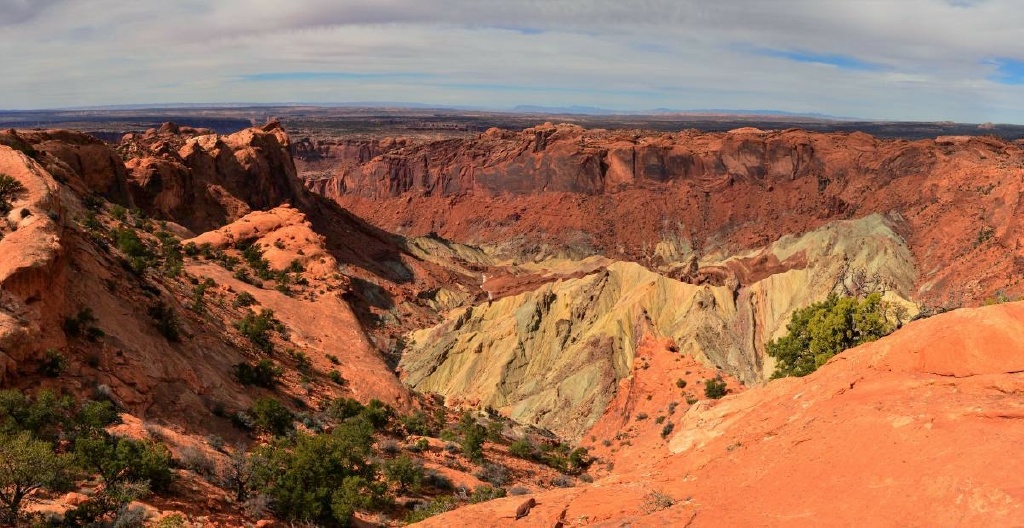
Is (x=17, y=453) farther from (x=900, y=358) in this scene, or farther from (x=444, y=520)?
(x=900, y=358)

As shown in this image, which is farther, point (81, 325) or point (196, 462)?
point (81, 325)

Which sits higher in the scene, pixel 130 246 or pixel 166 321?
pixel 130 246

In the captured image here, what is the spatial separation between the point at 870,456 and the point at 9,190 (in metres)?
28.1

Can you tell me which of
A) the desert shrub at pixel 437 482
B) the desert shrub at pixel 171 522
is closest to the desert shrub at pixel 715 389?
the desert shrub at pixel 437 482

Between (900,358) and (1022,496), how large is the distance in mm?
7157

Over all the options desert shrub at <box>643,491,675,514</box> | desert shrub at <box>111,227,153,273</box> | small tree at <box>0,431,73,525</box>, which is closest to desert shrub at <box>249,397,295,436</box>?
small tree at <box>0,431,73,525</box>

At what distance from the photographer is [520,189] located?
11888cm

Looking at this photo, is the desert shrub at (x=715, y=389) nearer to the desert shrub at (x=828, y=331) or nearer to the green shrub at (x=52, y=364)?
the desert shrub at (x=828, y=331)

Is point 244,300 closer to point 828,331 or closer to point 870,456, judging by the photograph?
point 828,331

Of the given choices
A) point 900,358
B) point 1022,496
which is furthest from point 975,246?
point 1022,496

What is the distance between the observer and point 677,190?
360 ft

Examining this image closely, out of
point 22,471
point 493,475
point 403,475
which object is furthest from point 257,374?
point 22,471

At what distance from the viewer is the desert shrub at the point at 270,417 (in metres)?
22.4

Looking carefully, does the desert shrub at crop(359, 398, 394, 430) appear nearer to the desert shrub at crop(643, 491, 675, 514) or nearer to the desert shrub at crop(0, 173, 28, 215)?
the desert shrub at crop(643, 491, 675, 514)
